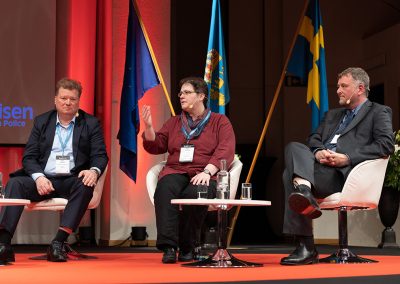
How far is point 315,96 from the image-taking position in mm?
6664

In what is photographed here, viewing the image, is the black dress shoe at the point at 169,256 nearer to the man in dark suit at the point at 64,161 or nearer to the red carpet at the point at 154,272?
the red carpet at the point at 154,272

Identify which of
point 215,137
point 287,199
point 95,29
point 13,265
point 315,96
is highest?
point 95,29

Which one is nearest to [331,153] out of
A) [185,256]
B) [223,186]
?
[223,186]

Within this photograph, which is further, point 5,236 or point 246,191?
point 5,236

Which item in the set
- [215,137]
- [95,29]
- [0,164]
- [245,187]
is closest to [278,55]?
[95,29]

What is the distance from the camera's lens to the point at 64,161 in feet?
16.8

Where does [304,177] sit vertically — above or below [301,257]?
above

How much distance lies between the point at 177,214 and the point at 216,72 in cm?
215

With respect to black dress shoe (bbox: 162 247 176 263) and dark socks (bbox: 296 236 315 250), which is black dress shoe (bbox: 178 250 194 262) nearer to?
black dress shoe (bbox: 162 247 176 263)

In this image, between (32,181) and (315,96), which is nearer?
(32,181)

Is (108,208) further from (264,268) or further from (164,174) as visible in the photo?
(264,268)

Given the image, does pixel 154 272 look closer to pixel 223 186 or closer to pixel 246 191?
pixel 223 186

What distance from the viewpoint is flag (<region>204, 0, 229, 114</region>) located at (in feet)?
21.1

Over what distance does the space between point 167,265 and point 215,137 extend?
95cm
